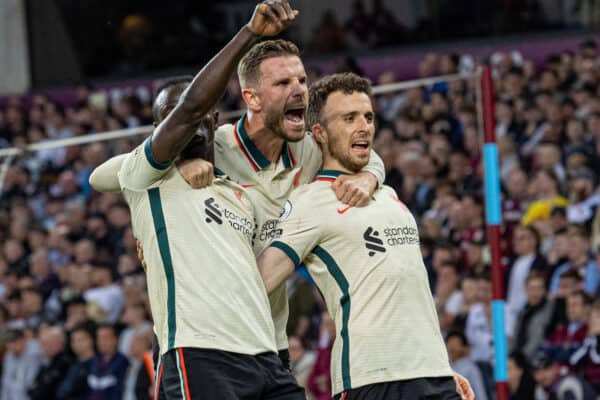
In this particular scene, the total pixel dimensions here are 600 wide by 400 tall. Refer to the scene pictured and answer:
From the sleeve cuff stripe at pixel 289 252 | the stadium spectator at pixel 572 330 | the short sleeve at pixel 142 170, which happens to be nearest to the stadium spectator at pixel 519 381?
the stadium spectator at pixel 572 330

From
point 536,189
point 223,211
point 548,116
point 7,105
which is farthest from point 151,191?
point 7,105

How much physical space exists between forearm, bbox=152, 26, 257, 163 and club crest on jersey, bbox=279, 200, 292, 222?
0.57 metres

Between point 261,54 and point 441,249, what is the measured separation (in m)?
5.11

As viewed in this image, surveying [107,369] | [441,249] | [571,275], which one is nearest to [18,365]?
[107,369]

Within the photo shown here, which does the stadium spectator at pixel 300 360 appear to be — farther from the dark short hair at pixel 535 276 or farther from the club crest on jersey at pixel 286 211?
the club crest on jersey at pixel 286 211

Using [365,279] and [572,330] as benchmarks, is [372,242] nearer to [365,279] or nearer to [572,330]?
[365,279]

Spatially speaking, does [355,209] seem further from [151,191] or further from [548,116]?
[548,116]

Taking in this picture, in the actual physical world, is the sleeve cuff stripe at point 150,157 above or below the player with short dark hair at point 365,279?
above

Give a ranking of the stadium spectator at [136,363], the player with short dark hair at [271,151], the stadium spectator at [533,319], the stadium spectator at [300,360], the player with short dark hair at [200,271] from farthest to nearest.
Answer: the stadium spectator at [136,363] → the stadium spectator at [300,360] → the stadium spectator at [533,319] → the player with short dark hair at [271,151] → the player with short dark hair at [200,271]

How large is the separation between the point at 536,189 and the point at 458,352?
2.04m

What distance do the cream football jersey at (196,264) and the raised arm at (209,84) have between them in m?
0.11

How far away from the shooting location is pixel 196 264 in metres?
4.18

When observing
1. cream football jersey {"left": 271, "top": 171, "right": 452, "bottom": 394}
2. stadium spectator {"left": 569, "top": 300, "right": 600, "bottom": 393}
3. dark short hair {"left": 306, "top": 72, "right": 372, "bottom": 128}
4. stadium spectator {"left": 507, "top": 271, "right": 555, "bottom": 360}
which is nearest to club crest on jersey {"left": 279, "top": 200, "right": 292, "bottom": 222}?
cream football jersey {"left": 271, "top": 171, "right": 452, "bottom": 394}

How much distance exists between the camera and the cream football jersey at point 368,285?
4.36 metres
